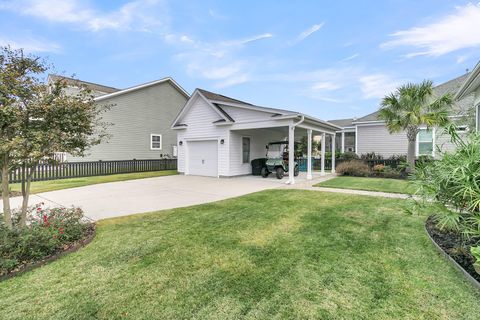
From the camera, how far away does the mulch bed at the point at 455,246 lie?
3062mm

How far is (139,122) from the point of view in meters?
18.0

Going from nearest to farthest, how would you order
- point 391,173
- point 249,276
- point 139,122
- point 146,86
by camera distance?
point 249,276 < point 391,173 < point 139,122 < point 146,86

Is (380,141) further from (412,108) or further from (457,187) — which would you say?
(457,187)

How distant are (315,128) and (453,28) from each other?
6869mm

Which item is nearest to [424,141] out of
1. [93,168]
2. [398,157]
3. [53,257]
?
[398,157]

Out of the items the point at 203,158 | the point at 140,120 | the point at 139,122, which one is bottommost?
the point at 203,158

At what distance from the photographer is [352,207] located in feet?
20.0

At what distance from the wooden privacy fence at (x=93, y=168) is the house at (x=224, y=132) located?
11.3 ft

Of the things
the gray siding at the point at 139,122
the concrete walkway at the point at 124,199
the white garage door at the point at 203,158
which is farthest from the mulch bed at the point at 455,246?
the gray siding at the point at 139,122

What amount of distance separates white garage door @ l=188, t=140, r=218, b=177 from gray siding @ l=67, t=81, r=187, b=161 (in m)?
5.72

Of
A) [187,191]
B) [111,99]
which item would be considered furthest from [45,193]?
[111,99]

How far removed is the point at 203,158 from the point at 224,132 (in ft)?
7.41

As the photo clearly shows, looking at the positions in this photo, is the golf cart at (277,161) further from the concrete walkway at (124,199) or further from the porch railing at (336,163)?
the porch railing at (336,163)

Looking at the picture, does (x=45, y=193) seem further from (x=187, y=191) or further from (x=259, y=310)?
(x=259, y=310)
